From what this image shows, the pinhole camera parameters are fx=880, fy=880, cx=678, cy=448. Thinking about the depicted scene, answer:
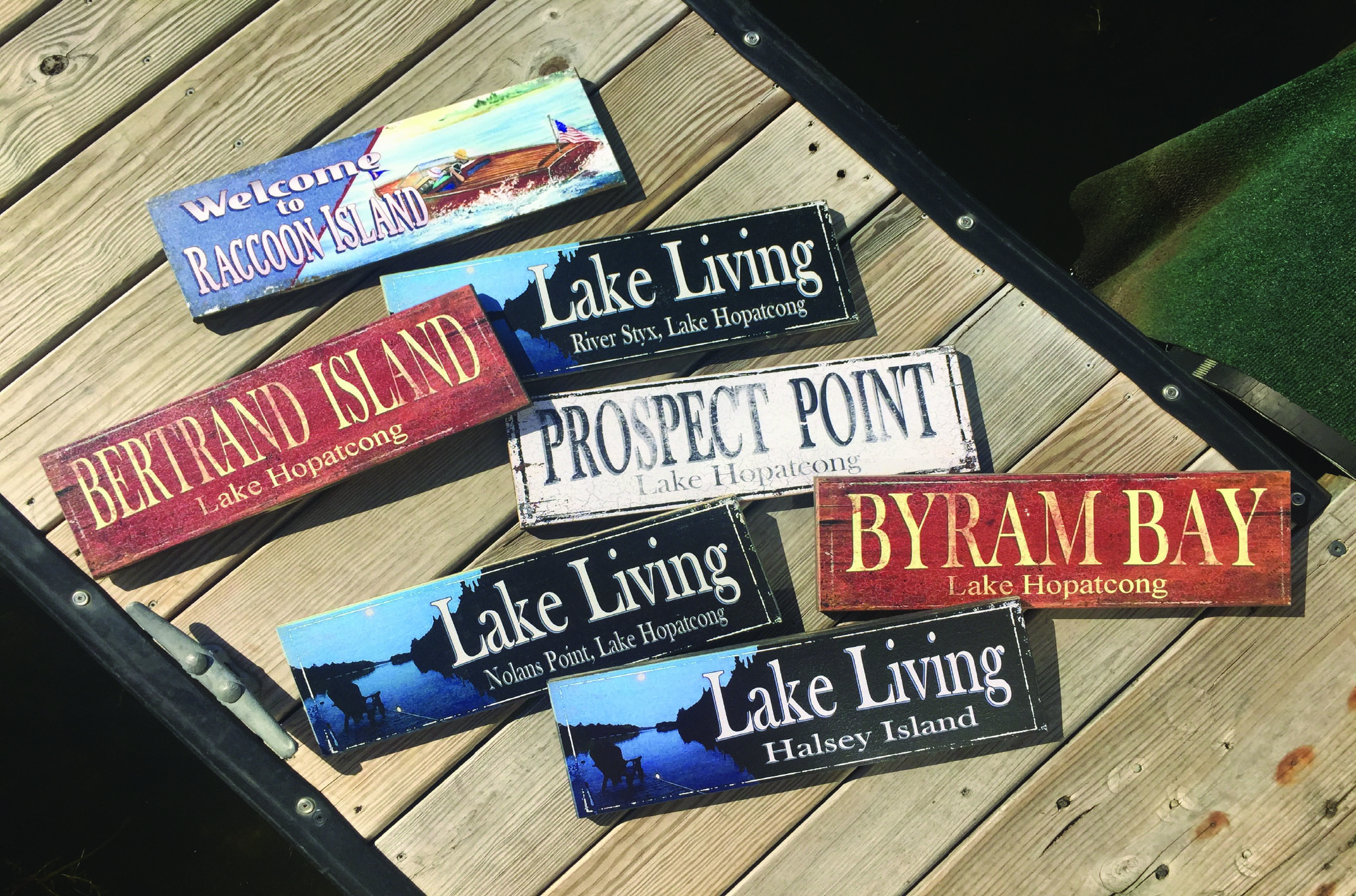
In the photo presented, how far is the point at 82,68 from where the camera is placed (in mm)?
1528

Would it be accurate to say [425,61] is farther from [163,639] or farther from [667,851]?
[667,851]

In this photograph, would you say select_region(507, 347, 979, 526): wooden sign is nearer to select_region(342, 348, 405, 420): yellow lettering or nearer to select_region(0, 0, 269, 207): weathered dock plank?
select_region(342, 348, 405, 420): yellow lettering

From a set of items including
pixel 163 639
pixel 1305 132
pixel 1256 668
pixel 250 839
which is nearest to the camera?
pixel 163 639

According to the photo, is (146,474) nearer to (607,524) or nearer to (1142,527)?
(607,524)

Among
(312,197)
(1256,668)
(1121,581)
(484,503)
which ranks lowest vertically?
(1256,668)

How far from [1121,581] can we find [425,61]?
1.50m

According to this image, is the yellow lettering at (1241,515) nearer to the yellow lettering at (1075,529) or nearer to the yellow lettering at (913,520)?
the yellow lettering at (1075,529)

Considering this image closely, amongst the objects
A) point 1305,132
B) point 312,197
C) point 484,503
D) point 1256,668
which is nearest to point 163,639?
point 484,503

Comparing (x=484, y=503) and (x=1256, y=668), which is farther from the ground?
(x=484, y=503)

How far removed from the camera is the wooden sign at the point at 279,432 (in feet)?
4.68

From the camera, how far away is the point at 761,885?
4.88ft

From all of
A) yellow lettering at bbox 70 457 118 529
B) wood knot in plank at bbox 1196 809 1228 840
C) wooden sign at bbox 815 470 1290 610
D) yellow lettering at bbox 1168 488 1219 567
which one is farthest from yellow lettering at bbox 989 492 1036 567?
yellow lettering at bbox 70 457 118 529

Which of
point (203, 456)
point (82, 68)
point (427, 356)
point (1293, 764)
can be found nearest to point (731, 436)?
point (427, 356)

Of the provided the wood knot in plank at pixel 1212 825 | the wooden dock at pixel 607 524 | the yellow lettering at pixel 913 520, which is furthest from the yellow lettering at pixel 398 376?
the wood knot in plank at pixel 1212 825
